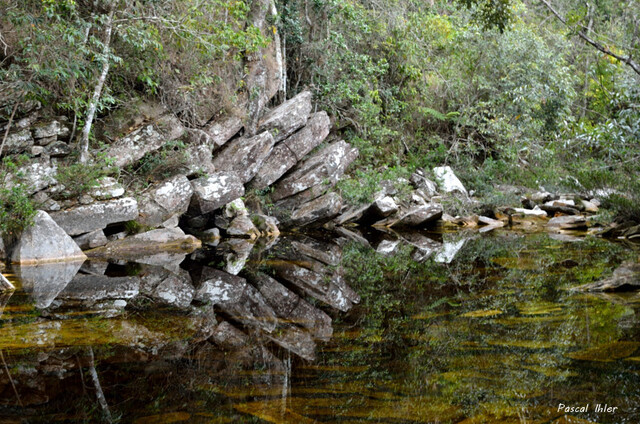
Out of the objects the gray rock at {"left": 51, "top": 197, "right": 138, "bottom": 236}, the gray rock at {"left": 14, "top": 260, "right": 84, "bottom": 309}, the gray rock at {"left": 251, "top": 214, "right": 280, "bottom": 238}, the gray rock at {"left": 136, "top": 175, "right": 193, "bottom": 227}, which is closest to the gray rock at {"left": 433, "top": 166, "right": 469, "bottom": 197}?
the gray rock at {"left": 251, "top": 214, "right": 280, "bottom": 238}

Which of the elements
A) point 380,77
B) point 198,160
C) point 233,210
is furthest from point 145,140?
point 380,77

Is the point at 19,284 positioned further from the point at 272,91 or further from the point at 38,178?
the point at 272,91

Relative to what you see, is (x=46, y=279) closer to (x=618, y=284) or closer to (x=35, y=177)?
(x=35, y=177)

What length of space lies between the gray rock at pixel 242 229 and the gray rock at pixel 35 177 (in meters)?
4.91

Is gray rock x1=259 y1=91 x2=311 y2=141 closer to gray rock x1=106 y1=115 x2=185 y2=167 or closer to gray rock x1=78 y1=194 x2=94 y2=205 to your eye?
gray rock x1=106 y1=115 x2=185 y2=167

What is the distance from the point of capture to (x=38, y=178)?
10547 mm

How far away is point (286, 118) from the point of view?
16234 mm

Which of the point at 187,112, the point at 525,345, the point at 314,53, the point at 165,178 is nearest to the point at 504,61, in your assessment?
the point at 314,53

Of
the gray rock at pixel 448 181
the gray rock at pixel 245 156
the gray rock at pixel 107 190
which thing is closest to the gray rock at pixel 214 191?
the gray rock at pixel 245 156

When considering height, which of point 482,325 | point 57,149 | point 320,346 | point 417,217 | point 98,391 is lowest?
point 417,217

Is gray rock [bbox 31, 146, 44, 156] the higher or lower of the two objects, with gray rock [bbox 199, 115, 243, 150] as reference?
higher

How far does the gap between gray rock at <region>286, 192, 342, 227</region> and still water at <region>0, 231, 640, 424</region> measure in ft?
24.5

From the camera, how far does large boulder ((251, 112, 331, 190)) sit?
51.5 feet

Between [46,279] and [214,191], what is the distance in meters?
6.01
